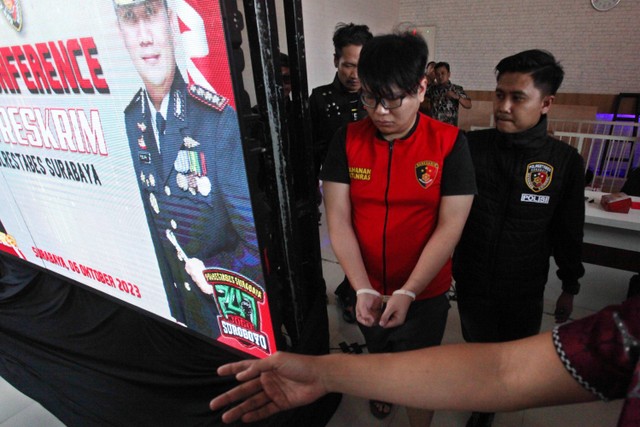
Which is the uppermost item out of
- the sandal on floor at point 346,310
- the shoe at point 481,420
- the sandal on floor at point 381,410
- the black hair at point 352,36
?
the black hair at point 352,36

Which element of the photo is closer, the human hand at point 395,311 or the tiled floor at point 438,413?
the human hand at point 395,311

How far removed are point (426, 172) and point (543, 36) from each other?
7.13 metres

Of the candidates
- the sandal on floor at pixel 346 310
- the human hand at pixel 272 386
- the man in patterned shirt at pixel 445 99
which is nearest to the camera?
the human hand at pixel 272 386

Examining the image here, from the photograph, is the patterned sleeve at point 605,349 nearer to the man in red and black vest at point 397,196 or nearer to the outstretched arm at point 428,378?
the outstretched arm at point 428,378

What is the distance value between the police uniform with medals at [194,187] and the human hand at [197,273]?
0.8 inches

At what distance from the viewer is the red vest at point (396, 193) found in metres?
0.97

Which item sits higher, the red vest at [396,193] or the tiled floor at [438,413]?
the red vest at [396,193]

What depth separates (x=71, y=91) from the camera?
→ 129cm

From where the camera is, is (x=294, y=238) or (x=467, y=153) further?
(x=294, y=238)

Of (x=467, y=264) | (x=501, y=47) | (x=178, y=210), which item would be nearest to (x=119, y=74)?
(x=178, y=210)

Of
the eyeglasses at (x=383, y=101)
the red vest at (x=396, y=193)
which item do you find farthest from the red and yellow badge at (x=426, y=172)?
the eyeglasses at (x=383, y=101)

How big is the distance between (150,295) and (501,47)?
742cm

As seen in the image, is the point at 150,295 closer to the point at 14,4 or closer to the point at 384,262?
the point at 384,262

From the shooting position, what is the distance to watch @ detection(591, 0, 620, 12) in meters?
5.65
